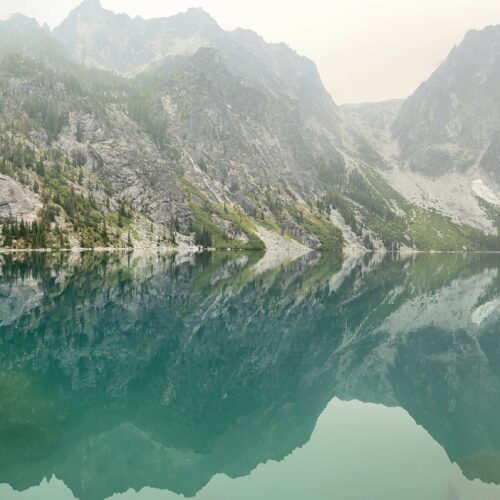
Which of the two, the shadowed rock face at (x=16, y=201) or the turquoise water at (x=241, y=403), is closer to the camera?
the turquoise water at (x=241, y=403)

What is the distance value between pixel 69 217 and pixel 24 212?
15.9 metres

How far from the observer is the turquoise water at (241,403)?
15.9 meters

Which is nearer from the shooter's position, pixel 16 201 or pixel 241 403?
pixel 241 403

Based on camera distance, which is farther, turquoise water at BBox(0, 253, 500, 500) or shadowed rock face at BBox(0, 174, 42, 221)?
shadowed rock face at BBox(0, 174, 42, 221)

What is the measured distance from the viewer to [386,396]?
2686cm

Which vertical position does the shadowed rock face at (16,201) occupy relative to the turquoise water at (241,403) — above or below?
below

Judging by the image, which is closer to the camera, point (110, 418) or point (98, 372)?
point (110, 418)

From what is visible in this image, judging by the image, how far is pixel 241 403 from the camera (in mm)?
24000

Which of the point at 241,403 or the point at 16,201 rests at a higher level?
the point at 241,403

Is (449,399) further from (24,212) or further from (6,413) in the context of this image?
(24,212)

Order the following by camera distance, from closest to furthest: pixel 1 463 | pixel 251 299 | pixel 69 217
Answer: pixel 1 463, pixel 251 299, pixel 69 217

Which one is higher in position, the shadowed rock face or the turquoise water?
the turquoise water

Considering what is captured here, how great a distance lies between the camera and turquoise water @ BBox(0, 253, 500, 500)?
1591 centimetres

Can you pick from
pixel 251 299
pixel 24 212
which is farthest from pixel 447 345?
pixel 24 212
